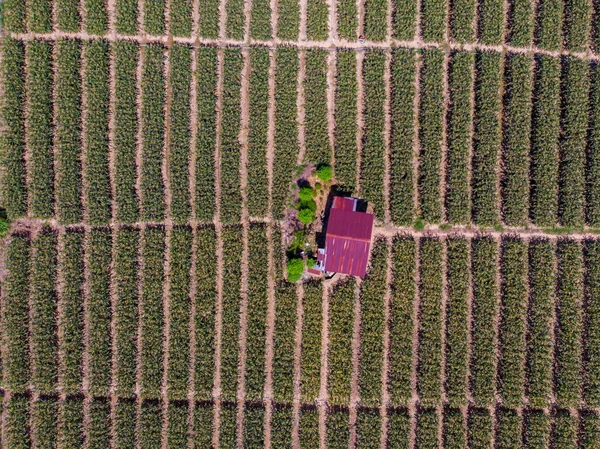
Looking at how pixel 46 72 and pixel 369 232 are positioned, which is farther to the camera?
pixel 46 72

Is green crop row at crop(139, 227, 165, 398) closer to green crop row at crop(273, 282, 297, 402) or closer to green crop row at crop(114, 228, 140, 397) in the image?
green crop row at crop(114, 228, 140, 397)

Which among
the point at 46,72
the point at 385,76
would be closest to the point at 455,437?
the point at 385,76

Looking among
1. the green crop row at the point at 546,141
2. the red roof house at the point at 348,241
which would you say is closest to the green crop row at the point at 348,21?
the red roof house at the point at 348,241

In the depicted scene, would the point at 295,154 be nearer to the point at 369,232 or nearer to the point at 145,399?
the point at 369,232

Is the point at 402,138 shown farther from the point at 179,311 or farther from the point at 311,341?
the point at 179,311

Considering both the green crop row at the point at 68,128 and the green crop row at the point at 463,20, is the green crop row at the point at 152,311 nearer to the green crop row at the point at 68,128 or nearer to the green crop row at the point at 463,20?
the green crop row at the point at 68,128

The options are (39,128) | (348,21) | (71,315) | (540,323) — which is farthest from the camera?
(348,21)

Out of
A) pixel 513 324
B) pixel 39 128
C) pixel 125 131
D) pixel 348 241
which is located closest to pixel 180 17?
pixel 125 131
